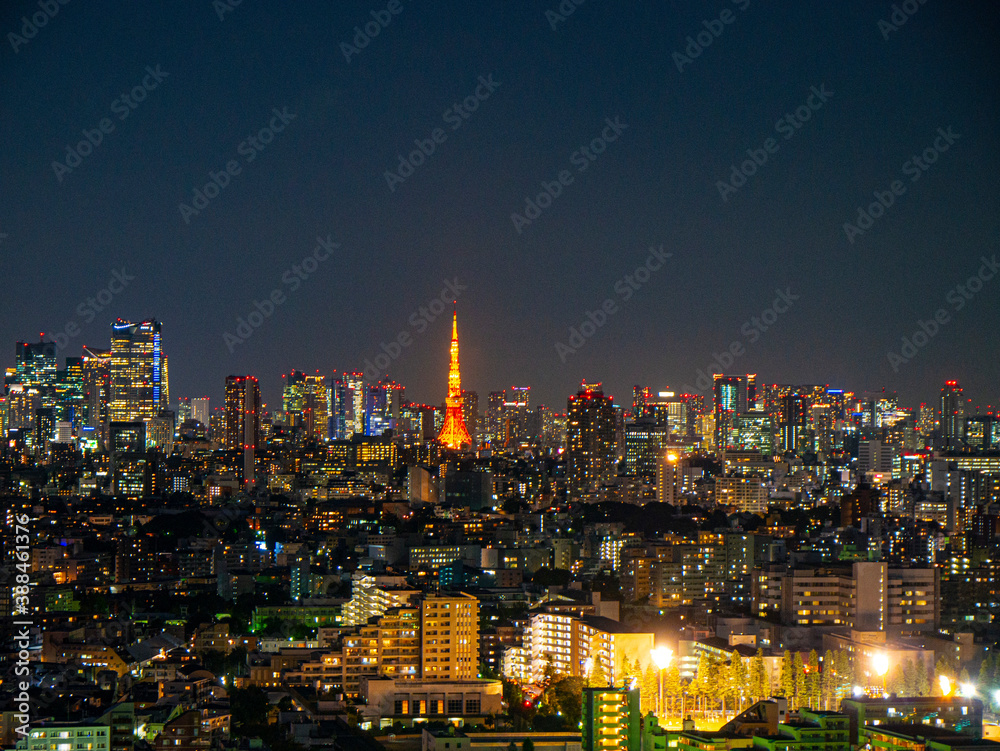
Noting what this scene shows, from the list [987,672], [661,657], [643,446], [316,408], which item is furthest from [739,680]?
[316,408]

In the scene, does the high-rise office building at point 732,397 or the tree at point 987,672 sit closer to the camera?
the tree at point 987,672

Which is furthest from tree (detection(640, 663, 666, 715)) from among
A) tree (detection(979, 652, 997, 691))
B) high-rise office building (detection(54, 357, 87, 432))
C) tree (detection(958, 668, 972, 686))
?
high-rise office building (detection(54, 357, 87, 432))

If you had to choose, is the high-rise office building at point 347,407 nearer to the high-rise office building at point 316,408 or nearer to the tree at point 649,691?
the high-rise office building at point 316,408

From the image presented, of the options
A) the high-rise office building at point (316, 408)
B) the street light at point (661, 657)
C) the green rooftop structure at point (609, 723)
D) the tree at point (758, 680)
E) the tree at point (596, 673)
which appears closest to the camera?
the green rooftop structure at point (609, 723)

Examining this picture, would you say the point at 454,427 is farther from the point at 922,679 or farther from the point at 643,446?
the point at 922,679

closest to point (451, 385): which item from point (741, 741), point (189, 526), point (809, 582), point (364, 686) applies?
point (189, 526)

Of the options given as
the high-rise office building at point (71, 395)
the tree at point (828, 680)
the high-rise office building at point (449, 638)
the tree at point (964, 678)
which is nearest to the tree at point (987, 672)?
the tree at point (964, 678)

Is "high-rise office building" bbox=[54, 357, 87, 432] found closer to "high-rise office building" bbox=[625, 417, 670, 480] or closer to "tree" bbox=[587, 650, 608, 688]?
"high-rise office building" bbox=[625, 417, 670, 480]
